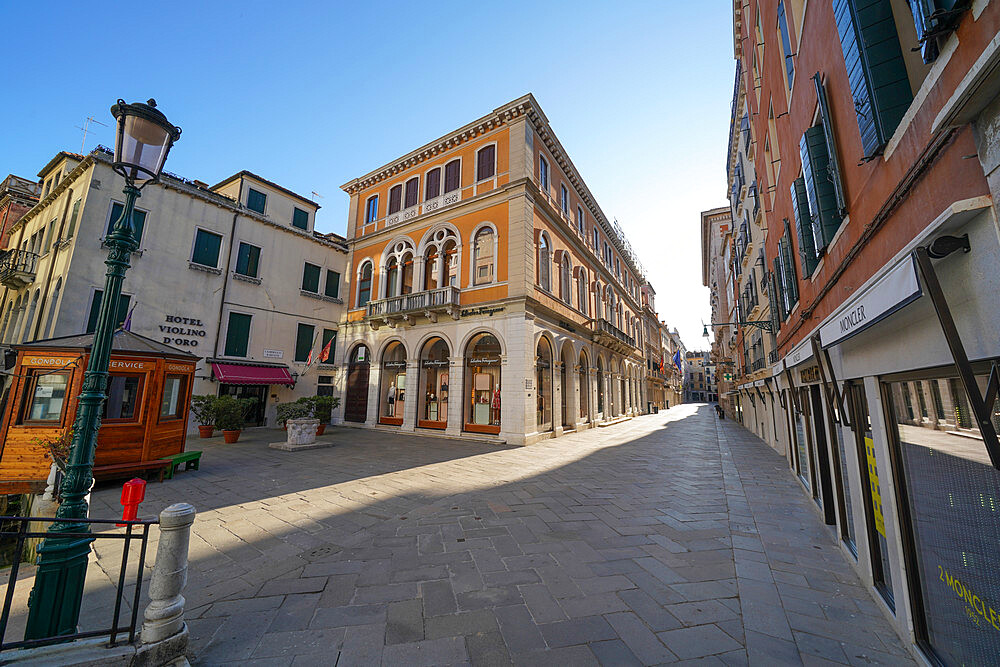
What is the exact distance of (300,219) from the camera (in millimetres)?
19594

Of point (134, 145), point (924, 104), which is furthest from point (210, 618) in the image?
point (924, 104)

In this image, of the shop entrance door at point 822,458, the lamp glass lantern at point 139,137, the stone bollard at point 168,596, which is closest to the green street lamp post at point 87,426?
the lamp glass lantern at point 139,137

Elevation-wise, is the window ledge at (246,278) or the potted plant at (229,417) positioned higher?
the window ledge at (246,278)

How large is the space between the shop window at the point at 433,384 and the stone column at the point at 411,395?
18 cm

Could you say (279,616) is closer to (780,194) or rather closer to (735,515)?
(735,515)

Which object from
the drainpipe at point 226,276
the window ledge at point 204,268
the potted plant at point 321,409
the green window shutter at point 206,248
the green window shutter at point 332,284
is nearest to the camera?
the potted plant at point 321,409

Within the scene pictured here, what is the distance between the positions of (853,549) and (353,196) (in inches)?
907

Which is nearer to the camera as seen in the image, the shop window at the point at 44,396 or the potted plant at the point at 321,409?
the shop window at the point at 44,396

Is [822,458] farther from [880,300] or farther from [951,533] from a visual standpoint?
[880,300]

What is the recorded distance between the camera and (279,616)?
9.66 feet

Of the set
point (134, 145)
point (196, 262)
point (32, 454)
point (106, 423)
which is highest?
point (196, 262)

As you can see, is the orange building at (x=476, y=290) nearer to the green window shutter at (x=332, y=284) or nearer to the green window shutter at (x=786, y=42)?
the green window shutter at (x=332, y=284)

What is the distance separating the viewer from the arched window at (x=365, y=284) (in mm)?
19125

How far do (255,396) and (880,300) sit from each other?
68.2ft
